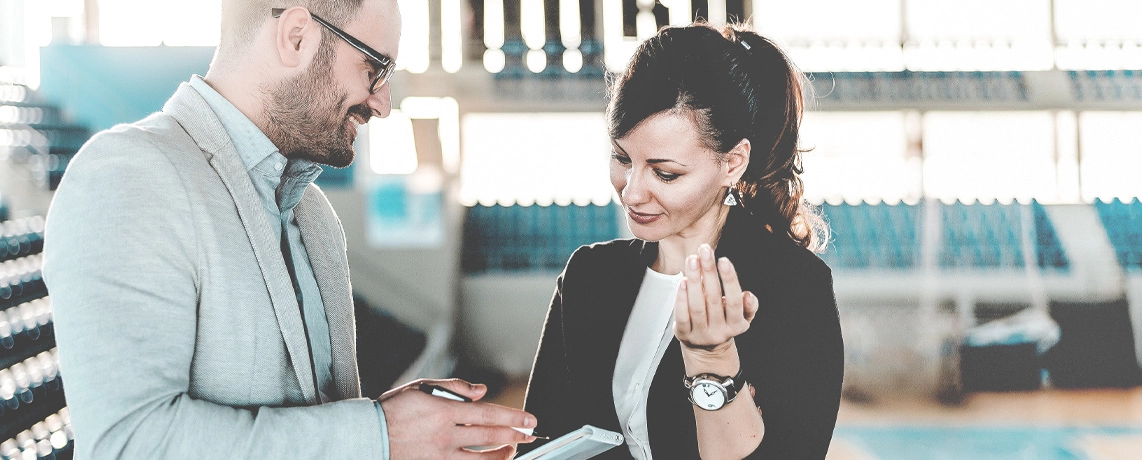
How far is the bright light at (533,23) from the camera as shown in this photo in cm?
854

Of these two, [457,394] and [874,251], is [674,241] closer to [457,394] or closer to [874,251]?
[457,394]

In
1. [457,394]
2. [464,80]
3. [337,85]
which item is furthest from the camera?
[464,80]

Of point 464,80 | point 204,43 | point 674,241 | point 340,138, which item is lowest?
point 674,241

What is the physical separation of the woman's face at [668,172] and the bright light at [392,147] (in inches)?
251

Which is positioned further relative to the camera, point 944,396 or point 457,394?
point 944,396

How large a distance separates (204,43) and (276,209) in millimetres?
8657

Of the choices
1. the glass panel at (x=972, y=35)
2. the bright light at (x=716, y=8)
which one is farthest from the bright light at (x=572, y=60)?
the glass panel at (x=972, y=35)

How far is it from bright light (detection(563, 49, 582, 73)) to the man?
23.9ft

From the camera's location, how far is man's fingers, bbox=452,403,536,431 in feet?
3.73

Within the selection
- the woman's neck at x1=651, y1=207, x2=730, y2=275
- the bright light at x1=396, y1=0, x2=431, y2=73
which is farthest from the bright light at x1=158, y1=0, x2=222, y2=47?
the woman's neck at x1=651, y1=207, x2=730, y2=275

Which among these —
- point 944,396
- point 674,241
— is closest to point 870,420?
point 944,396

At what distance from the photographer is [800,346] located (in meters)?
1.49

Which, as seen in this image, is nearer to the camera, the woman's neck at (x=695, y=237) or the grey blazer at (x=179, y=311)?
the grey blazer at (x=179, y=311)

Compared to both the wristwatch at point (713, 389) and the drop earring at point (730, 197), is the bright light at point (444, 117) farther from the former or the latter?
the wristwatch at point (713, 389)
